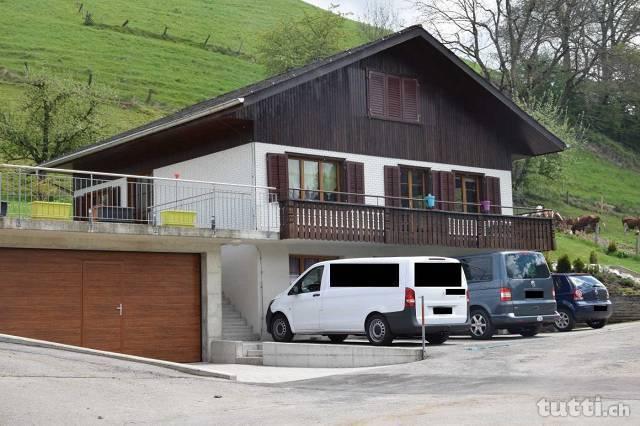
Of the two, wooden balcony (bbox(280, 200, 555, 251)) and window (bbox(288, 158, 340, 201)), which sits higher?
window (bbox(288, 158, 340, 201))

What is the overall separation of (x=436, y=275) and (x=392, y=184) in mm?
7723

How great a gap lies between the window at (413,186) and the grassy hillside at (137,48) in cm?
2738

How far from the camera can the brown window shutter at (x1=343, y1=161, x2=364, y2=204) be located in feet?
87.5

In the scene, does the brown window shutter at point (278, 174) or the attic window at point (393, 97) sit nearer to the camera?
the brown window shutter at point (278, 174)

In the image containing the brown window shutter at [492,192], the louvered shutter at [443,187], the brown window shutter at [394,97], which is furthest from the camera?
the brown window shutter at [492,192]

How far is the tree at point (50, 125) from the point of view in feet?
134

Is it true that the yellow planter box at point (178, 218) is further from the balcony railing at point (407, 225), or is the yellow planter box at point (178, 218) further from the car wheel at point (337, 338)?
the car wheel at point (337, 338)

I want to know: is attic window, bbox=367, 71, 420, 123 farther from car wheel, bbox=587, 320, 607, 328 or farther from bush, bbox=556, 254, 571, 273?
bush, bbox=556, 254, 571, 273

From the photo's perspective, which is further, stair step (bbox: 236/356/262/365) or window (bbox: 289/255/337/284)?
window (bbox: 289/255/337/284)

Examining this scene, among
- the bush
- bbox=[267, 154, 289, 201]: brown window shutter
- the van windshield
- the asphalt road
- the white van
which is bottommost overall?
the asphalt road

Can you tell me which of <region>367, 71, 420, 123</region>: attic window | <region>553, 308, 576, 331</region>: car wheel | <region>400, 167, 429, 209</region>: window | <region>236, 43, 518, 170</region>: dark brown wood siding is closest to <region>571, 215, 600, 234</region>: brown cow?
<region>236, 43, 518, 170</region>: dark brown wood siding

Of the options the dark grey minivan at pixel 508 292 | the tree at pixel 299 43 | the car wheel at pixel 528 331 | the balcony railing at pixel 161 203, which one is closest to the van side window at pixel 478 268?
the dark grey minivan at pixel 508 292

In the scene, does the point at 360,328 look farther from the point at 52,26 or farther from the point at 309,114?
the point at 52,26

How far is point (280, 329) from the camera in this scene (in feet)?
74.7
